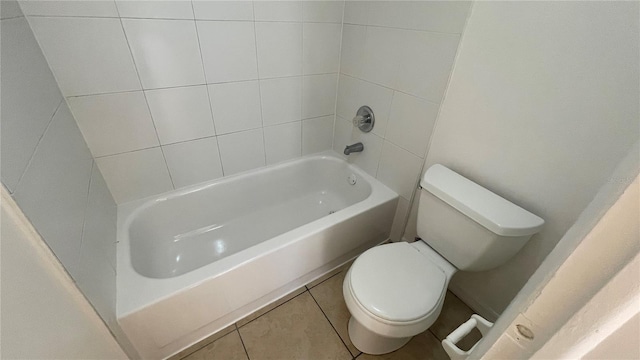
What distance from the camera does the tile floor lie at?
112 cm

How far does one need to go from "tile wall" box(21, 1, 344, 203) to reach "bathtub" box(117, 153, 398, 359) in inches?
5.9

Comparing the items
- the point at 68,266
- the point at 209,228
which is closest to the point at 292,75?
the point at 209,228

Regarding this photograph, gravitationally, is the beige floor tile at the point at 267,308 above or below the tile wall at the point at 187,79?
below

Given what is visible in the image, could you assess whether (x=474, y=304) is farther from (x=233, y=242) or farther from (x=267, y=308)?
(x=233, y=242)

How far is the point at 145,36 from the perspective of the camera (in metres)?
1.08

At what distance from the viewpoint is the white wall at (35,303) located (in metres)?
0.40

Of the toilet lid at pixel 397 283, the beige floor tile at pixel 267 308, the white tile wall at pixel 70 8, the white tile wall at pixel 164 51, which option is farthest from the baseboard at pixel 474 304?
the white tile wall at pixel 70 8

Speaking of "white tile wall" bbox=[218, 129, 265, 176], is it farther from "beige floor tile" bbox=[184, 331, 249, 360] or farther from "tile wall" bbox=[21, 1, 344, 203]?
"beige floor tile" bbox=[184, 331, 249, 360]

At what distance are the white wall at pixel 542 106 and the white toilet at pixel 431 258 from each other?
103 mm

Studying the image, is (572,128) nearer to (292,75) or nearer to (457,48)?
(457,48)

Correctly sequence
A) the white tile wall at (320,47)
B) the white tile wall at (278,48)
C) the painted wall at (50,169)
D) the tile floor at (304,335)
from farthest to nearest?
the white tile wall at (320,47) → the white tile wall at (278,48) → the tile floor at (304,335) → the painted wall at (50,169)

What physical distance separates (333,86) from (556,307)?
1615mm

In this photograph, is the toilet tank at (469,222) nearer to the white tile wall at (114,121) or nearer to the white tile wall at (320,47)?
the white tile wall at (320,47)

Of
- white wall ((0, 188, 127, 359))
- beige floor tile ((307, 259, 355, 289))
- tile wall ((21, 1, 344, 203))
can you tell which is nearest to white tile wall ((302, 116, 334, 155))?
tile wall ((21, 1, 344, 203))
